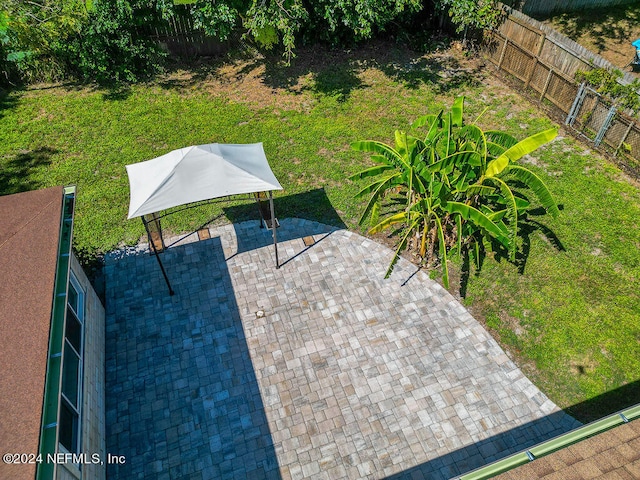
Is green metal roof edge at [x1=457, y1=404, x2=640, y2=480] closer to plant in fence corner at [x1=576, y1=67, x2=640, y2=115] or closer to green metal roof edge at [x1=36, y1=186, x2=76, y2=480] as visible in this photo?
green metal roof edge at [x1=36, y1=186, x2=76, y2=480]

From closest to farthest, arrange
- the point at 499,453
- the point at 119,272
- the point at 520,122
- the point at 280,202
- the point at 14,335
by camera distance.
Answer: the point at 14,335 → the point at 499,453 → the point at 119,272 → the point at 280,202 → the point at 520,122

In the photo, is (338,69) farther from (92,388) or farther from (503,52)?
(92,388)

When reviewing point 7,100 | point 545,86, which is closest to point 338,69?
point 545,86

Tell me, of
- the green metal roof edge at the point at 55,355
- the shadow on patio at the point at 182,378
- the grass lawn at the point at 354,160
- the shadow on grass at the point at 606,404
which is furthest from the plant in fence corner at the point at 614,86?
the green metal roof edge at the point at 55,355

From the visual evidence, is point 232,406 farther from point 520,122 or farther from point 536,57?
point 536,57

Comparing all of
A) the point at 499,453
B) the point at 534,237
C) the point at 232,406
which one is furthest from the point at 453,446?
the point at 534,237

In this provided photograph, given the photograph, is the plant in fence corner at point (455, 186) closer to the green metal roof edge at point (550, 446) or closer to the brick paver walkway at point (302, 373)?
the brick paver walkway at point (302, 373)

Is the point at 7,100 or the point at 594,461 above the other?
the point at 594,461
